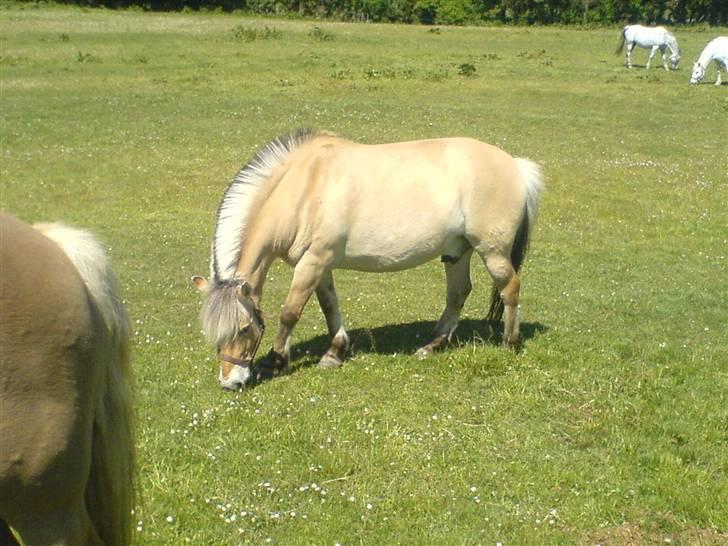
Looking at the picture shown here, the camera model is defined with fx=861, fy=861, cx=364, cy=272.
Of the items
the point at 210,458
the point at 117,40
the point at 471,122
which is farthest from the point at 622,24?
the point at 210,458

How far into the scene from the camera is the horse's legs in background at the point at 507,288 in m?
7.86

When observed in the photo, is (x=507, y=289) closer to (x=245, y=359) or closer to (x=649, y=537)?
(x=245, y=359)

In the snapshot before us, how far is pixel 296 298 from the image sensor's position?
766cm

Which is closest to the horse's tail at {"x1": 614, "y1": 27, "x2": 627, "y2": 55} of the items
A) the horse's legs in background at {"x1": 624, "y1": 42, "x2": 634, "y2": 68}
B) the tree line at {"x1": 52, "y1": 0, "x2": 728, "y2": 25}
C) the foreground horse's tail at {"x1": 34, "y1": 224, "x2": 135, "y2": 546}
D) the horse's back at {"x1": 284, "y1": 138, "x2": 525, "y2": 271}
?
the horse's legs in background at {"x1": 624, "y1": 42, "x2": 634, "y2": 68}

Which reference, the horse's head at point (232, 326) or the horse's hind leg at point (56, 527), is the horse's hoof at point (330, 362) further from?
the horse's hind leg at point (56, 527)

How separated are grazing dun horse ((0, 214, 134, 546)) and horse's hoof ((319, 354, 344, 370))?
14.1 ft

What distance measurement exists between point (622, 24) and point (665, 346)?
52.7 metres

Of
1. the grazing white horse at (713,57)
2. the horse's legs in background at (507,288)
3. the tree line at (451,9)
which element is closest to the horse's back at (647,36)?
the grazing white horse at (713,57)

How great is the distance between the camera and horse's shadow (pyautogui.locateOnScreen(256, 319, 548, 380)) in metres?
8.20

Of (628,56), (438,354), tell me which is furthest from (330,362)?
(628,56)

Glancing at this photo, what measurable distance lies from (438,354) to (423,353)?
14 centimetres

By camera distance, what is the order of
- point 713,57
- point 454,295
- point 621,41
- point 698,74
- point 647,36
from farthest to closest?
point 621,41
point 647,36
point 713,57
point 698,74
point 454,295

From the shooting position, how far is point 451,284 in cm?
835

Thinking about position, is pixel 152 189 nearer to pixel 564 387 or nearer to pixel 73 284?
pixel 564 387
